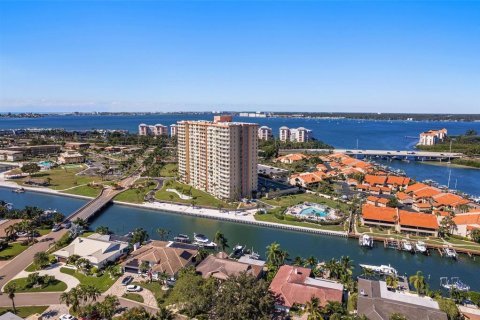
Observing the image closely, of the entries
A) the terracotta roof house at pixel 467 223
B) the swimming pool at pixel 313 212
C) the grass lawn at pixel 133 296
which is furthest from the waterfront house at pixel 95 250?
the terracotta roof house at pixel 467 223

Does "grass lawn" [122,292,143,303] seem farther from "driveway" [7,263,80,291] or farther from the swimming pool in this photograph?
the swimming pool

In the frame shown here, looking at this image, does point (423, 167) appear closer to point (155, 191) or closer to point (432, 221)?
point (432, 221)

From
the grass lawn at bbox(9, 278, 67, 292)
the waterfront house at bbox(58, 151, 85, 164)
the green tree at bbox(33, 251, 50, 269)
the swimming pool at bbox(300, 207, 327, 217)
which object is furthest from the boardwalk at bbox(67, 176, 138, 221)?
the swimming pool at bbox(300, 207, 327, 217)

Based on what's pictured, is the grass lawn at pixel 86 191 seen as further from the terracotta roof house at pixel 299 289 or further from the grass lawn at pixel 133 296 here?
the terracotta roof house at pixel 299 289

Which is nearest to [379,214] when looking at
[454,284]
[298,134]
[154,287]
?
[454,284]

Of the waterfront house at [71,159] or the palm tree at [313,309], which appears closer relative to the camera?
the palm tree at [313,309]

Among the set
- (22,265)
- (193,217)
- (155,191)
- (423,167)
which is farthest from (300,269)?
(423,167)
